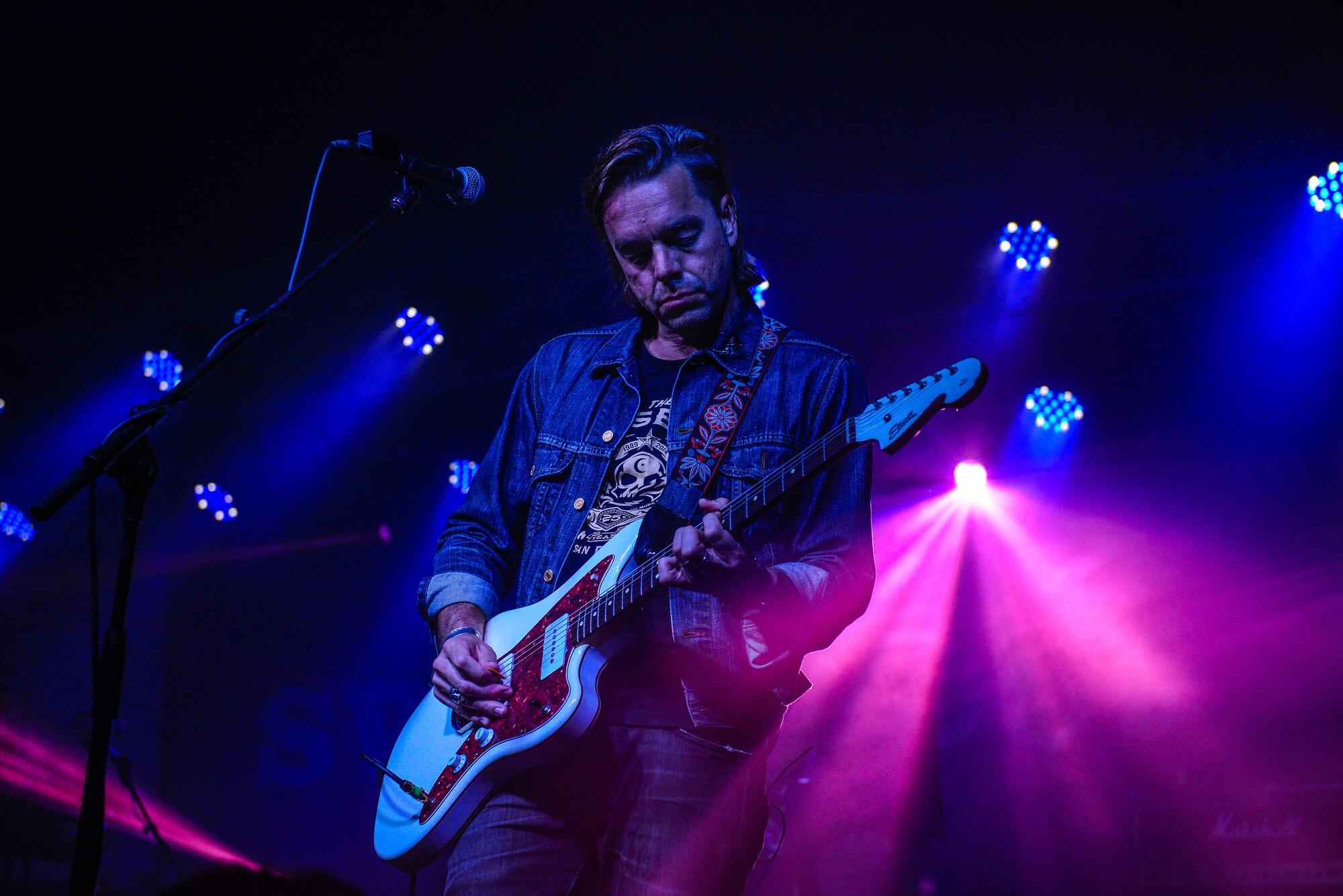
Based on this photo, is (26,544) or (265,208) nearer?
(265,208)

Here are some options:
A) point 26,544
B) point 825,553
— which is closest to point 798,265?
point 825,553

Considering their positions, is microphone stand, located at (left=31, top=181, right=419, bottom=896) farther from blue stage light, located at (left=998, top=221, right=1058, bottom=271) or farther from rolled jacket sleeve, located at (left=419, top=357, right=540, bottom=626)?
blue stage light, located at (left=998, top=221, right=1058, bottom=271)

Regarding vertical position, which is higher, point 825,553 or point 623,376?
point 623,376

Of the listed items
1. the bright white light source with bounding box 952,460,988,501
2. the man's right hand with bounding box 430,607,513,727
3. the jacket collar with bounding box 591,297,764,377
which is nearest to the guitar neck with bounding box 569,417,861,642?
the man's right hand with bounding box 430,607,513,727

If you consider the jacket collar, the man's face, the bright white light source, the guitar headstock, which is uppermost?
the bright white light source

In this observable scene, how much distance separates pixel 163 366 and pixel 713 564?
6914 mm

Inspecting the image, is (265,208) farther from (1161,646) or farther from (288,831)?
(1161,646)

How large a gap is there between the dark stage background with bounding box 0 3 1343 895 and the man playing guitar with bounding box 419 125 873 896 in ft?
9.27

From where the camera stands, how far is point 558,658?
194 centimetres

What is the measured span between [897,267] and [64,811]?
753 centimetres

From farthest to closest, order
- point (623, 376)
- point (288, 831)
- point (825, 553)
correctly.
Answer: point (288, 831)
point (623, 376)
point (825, 553)

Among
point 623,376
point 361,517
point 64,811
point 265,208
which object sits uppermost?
point 265,208

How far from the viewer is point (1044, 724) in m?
6.51

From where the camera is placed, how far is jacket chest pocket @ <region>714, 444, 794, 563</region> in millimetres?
2062
